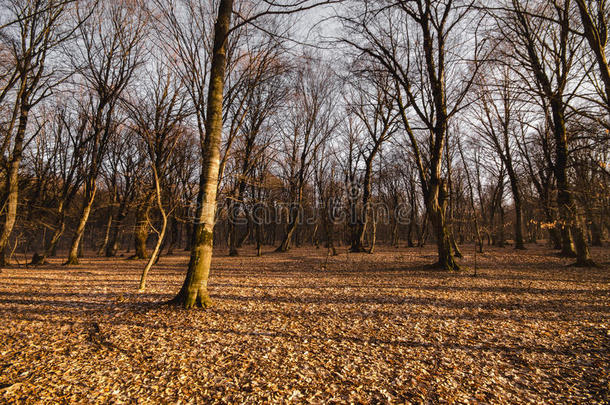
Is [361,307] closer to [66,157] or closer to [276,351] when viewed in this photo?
[276,351]

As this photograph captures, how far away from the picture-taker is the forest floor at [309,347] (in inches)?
118

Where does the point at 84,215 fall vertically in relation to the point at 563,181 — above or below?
below

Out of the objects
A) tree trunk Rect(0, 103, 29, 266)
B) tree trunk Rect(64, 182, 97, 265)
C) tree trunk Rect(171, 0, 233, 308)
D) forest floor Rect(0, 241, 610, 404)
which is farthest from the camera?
tree trunk Rect(64, 182, 97, 265)

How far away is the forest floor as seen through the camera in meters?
2.99

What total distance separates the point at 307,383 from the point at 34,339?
15.8ft

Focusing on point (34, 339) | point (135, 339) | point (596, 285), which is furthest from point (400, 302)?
point (34, 339)

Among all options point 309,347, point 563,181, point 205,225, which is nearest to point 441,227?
point 563,181

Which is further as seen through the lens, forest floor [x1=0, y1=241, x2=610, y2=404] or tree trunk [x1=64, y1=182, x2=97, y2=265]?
tree trunk [x1=64, y1=182, x2=97, y2=265]

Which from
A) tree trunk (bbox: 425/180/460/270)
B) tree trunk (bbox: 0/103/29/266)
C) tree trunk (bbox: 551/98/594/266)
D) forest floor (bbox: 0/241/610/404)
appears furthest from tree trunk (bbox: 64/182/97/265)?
tree trunk (bbox: 551/98/594/266)

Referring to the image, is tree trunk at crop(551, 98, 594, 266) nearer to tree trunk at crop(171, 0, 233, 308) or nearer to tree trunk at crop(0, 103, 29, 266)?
tree trunk at crop(171, 0, 233, 308)

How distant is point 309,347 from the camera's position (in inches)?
162

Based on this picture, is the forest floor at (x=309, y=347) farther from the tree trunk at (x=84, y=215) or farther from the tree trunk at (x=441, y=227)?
the tree trunk at (x=84, y=215)

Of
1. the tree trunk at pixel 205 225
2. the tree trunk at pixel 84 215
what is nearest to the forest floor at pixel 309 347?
the tree trunk at pixel 205 225

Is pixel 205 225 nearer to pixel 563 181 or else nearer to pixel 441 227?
pixel 441 227
